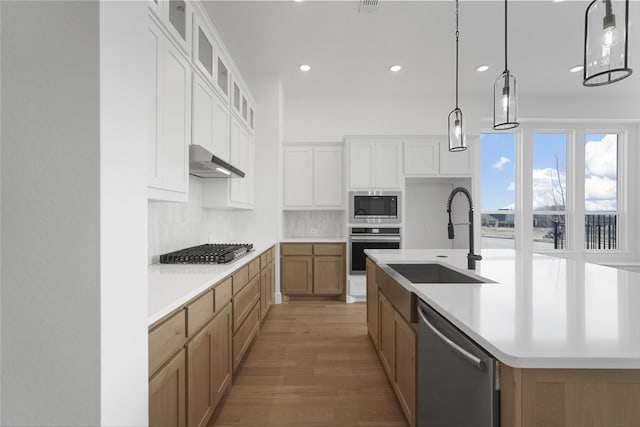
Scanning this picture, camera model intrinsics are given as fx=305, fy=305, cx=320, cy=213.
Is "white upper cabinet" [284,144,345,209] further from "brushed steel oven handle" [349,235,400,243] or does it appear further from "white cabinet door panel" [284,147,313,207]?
"brushed steel oven handle" [349,235,400,243]

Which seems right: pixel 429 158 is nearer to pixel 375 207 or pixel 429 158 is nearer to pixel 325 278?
pixel 375 207

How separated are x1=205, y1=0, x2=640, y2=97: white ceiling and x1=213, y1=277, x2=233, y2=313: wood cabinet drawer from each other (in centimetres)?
259

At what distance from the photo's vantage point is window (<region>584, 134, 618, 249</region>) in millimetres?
5266

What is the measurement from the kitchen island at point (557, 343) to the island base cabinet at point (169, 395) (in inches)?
41.8

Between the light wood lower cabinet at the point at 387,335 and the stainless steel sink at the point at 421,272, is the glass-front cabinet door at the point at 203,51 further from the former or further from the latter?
the light wood lower cabinet at the point at 387,335

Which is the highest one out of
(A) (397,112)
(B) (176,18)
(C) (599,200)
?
(A) (397,112)

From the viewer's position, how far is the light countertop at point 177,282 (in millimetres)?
1179

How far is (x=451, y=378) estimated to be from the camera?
1.08 meters

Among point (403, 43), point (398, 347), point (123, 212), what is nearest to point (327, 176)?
point (403, 43)
